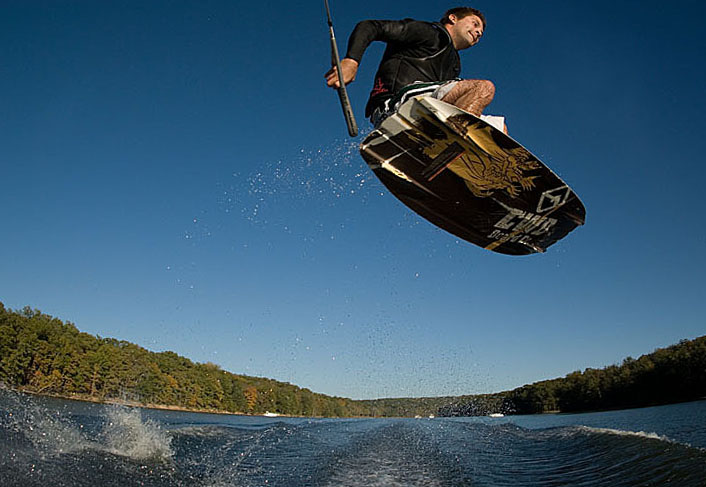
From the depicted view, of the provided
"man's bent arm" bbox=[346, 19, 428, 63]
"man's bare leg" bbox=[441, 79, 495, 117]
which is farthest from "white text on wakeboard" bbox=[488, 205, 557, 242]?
"man's bent arm" bbox=[346, 19, 428, 63]

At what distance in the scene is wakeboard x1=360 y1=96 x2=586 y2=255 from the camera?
450 centimetres

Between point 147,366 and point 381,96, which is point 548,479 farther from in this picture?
point 147,366

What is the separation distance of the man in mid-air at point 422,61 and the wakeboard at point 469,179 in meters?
0.18

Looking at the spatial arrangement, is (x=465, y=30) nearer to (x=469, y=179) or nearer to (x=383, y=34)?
(x=383, y=34)

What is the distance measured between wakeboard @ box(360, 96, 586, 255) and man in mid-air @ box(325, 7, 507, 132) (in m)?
0.18

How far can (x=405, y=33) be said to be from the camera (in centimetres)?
438

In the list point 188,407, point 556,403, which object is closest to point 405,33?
point 188,407

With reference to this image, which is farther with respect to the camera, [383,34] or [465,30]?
[465,30]

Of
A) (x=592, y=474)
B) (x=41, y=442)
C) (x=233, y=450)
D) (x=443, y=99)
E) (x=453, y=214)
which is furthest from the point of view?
(x=233, y=450)

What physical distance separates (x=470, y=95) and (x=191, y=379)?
4037 inches

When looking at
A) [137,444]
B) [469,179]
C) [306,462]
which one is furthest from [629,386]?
[469,179]

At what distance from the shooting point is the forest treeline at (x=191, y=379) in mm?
64562

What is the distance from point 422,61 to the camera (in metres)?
4.52

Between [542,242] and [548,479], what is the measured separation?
709 centimetres
